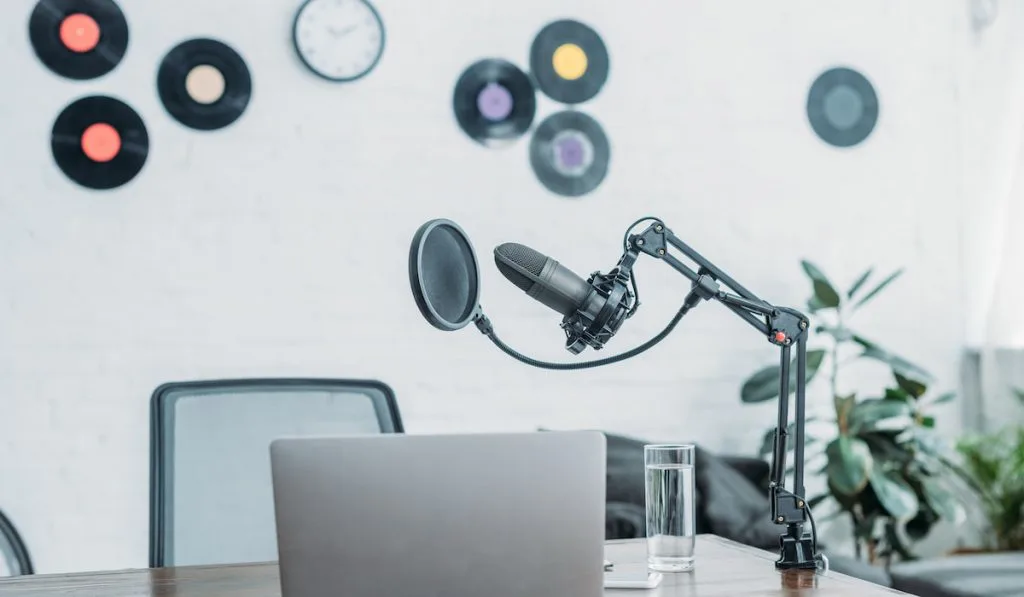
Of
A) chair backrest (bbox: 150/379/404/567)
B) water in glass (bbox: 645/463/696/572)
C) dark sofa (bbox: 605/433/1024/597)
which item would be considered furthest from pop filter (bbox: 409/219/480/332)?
dark sofa (bbox: 605/433/1024/597)

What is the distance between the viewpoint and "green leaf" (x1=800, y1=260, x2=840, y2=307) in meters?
3.13

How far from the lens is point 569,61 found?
3238mm

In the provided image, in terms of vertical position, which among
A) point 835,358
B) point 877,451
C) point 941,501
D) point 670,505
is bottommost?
point 941,501

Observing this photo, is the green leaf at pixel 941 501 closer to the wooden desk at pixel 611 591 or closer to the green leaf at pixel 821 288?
the green leaf at pixel 821 288

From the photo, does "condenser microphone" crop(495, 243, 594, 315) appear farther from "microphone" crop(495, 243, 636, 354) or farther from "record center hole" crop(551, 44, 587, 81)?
"record center hole" crop(551, 44, 587, 81)

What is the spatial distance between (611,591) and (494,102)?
6.91ft

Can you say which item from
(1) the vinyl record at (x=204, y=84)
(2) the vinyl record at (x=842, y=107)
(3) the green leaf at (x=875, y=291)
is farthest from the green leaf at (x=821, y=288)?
(1) the vinyl record at (x=204, y=84)

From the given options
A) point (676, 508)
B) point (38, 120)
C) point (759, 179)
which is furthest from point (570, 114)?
point (676, 508)

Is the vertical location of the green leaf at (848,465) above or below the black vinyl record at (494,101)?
below

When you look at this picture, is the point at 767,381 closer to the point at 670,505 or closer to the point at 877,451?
the point at 877,451

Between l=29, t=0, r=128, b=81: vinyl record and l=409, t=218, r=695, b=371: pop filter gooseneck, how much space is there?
6.43 feet

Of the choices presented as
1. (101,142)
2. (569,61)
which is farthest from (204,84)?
(569,61)

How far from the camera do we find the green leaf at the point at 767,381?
3.14m

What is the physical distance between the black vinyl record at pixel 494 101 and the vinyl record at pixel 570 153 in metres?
0.07
